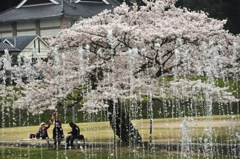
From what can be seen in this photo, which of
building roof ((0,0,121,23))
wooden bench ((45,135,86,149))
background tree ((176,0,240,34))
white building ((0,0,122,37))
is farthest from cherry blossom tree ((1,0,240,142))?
background tree ((176,0,240,34))

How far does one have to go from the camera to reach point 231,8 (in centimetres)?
5947

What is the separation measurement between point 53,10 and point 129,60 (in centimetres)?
3596

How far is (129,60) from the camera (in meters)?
20.0

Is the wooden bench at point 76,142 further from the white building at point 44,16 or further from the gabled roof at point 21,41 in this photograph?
the white building at point 44,16

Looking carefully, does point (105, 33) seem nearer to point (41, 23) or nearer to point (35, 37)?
point (35, 37)

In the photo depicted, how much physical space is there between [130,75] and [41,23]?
36.9 metres

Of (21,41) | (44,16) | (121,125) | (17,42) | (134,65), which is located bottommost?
(121,125)

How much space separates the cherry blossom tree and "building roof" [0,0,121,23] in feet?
107

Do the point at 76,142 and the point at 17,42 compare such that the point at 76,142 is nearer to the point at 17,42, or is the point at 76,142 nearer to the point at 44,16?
the point at 17,42

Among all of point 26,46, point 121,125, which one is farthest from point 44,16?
point 121,125

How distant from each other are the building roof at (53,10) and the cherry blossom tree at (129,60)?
32624mm

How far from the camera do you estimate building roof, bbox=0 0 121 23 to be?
5397 centimetres

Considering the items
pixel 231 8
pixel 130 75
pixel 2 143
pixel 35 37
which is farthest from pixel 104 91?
pixel 231 8

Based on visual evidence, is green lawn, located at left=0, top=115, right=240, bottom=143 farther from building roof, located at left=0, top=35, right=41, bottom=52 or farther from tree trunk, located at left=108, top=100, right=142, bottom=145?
building roof, located at left=0, top=35, right=41, bottom=52
